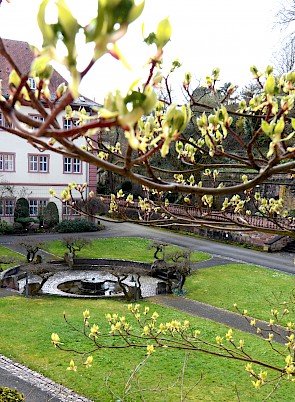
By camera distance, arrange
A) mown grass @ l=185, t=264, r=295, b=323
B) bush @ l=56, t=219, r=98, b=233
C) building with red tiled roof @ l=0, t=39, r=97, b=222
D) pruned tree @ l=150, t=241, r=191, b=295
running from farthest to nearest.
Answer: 1. building with red tiled roof @ l=0, t=39, r=97, b=222
2. bush @ l=56, t=219, r=98, b=233
3. pruned tree @ l=150, t=241, r=191, b=295
4. mown grass @ l=185, t=264, r=295, b=323

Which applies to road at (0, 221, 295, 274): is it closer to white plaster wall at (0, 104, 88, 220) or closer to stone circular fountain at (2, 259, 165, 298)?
stone circular fountain at (2, 259, 165, 298)

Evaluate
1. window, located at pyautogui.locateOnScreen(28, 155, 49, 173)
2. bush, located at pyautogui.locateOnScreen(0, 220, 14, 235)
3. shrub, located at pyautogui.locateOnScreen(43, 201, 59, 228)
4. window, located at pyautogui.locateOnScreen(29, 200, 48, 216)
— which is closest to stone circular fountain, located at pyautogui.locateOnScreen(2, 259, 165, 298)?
bush, located at pyautogui.locateOnScreen(0, 220, 14, 235)

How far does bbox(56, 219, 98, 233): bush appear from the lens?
92.7 ft

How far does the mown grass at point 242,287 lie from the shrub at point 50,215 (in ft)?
42.5

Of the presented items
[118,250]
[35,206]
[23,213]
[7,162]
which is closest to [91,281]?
[118,250]

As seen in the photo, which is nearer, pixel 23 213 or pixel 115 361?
pixel 115 361

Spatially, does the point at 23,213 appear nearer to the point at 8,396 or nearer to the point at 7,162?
the point at 7,162

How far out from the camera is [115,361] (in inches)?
389

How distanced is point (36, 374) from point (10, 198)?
21284 millimetres

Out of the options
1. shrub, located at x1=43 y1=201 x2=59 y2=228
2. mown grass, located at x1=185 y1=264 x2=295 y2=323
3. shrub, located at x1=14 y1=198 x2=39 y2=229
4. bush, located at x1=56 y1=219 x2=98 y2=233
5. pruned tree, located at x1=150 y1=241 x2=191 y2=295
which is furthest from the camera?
shrub, located at x1=43 y1=201 x2=59 y2=228

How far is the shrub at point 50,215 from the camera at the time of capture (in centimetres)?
2867

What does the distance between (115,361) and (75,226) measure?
19136mm

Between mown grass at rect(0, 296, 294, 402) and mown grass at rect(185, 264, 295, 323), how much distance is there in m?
2.21

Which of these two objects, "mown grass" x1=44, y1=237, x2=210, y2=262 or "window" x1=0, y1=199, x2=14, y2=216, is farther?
"window" x1=0, y1=199, x2=14, y2=216
